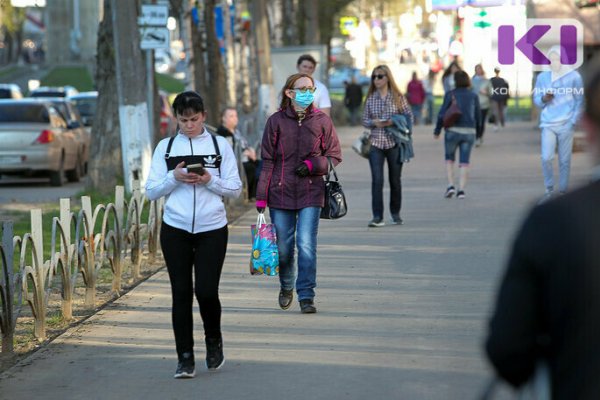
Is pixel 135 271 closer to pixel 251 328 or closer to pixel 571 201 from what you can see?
pixel 251 328

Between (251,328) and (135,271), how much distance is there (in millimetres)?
2794

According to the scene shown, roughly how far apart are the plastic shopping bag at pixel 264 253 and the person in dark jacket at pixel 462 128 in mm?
8567

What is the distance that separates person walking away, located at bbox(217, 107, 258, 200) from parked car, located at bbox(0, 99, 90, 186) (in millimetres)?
6742

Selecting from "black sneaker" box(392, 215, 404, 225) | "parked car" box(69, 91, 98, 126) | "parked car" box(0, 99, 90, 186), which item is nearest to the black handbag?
"black sneaker" box(392, 215, 404, 225)

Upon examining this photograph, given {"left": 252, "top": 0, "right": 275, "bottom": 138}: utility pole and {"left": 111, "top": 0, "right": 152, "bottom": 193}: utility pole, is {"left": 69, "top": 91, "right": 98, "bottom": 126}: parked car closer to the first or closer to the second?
{"left": 252, "top": 0, "right": 275, "bottom": 138}: utility pole

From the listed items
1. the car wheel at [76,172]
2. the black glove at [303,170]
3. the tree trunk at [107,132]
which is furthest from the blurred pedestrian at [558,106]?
the car wheel at [76,172]

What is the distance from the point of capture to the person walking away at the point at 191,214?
732cm

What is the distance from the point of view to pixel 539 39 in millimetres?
33562

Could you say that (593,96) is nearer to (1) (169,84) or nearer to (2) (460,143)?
(2) (460,143)

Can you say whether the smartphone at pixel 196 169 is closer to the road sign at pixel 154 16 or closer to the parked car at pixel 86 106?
the road sign at pixel 154 16

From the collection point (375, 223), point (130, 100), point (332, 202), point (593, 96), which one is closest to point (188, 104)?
point (332, 202)

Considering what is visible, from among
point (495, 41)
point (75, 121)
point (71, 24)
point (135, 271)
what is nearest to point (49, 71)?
point (71, 24)

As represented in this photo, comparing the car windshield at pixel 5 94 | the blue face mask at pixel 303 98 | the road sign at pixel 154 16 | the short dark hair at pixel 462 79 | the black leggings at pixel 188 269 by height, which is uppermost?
the road sign at pixel 154 16

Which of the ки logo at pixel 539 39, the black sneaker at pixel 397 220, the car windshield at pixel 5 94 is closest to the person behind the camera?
the black sneaker at pixel 397 220
